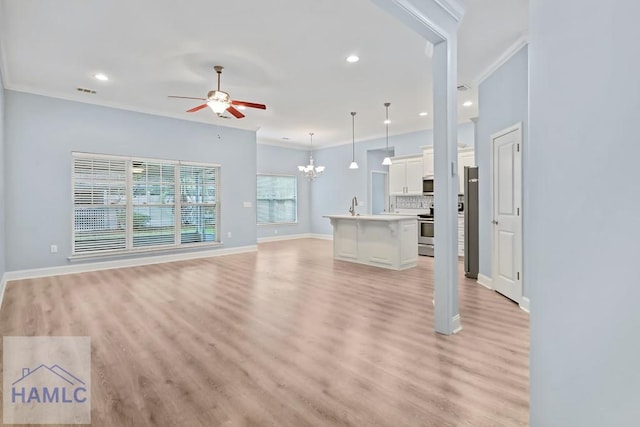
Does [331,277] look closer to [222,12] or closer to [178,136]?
[222,12]

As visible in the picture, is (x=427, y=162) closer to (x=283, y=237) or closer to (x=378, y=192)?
(x=378, y=192)

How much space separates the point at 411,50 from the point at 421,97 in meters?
1.99

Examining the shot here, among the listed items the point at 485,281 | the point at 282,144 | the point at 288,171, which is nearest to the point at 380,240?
the point at 485,281

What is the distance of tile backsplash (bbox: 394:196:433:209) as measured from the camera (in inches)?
330

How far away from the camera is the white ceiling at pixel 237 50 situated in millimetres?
3270

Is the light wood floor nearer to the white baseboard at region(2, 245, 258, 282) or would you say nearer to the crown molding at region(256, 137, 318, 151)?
the white baseboard at region(2, 245, 258, 282)

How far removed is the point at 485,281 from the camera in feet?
15.4

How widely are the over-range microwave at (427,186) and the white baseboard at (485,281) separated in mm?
3107

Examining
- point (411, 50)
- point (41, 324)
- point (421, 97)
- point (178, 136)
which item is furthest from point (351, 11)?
point (178, 136)

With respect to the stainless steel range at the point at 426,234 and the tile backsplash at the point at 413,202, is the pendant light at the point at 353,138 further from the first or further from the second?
the stainless steel range at the point at 426,234

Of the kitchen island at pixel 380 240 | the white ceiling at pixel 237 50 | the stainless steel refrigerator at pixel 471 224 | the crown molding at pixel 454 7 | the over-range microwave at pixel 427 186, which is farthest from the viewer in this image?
the over-range microwave at pixel 427 186

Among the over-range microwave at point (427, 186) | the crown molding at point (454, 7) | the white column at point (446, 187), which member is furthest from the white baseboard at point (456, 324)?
the over-range microwave at point (427, 186)

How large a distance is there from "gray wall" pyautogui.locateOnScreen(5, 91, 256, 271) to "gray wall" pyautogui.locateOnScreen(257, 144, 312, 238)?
11.3 ft

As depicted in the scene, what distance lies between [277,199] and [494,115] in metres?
7.19
